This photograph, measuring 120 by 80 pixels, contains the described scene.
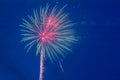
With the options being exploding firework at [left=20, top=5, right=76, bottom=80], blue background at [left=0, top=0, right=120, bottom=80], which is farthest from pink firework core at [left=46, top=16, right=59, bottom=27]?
blue background at [left=0, top=0, right=120, bottom=80]

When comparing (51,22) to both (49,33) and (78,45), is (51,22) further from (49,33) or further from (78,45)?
(78,45)

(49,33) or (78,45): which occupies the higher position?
(49,33)

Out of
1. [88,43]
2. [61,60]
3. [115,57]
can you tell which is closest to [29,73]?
[61,60]

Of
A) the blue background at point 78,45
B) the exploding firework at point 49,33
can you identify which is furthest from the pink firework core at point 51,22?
the blue background at point 78,45

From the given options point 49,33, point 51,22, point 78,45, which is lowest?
point 78,45

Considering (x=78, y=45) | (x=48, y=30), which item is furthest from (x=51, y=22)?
(x=78, y=45)

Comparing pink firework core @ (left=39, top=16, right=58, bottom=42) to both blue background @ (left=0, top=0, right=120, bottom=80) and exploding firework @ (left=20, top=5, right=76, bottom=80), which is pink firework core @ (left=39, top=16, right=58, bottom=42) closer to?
exploding firework @ (left=20, top=5, right=76, bottom=80)
